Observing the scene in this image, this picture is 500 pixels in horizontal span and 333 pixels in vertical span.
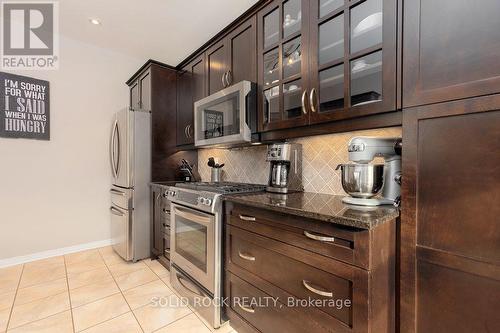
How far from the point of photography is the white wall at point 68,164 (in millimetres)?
2516

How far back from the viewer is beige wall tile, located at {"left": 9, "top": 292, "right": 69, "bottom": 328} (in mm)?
1608

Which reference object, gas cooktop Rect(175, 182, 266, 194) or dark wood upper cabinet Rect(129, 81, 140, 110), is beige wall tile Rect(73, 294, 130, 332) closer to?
gas cooktop Rect(175, 182, 266, 194)

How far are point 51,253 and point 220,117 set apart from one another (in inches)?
104

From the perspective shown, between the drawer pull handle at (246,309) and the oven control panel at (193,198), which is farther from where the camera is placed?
the oven control panel at (193,198)

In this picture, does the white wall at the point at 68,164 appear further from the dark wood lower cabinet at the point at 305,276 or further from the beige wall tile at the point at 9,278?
the dark wood lower cabinet at the point at 305,276

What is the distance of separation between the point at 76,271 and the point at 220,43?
8.72 feet

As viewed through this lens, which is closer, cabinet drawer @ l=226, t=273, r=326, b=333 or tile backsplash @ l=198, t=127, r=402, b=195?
cabinet drawer @ l=226, t=273, r=326, b=333

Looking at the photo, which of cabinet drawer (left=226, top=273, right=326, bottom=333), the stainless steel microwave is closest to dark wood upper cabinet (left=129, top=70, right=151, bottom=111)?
the stainless steel microwave

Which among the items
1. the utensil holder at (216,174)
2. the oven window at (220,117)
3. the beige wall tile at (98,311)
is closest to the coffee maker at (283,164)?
the oven window at (220,117)

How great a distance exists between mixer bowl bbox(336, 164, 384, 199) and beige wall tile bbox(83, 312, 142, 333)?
63.6 inches

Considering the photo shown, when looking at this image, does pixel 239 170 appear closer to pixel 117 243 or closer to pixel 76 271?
pixel 117 243

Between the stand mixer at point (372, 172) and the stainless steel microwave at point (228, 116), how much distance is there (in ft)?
2.66

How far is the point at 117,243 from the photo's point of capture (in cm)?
276

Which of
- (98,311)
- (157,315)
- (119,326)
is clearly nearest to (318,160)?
(157,315)
